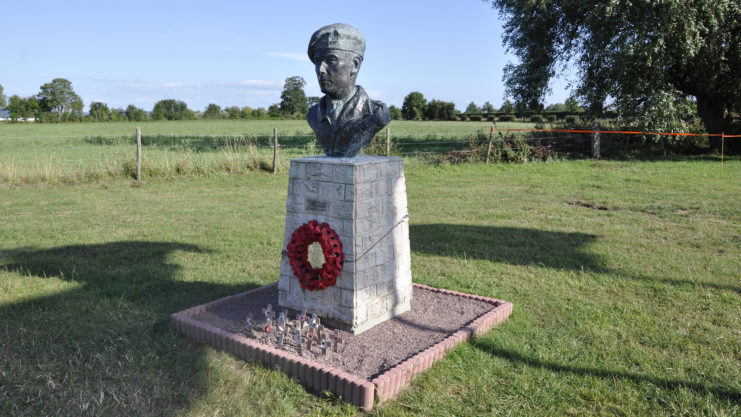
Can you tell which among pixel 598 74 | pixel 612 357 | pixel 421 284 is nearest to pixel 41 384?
pixel 421 284

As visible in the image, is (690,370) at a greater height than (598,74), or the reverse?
(598,74)

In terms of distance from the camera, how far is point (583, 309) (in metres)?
4.52

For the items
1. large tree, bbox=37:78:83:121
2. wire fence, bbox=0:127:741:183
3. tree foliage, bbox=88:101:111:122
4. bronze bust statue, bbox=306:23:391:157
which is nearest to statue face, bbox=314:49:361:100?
bronze bust statue, bbox=306:23:391:157

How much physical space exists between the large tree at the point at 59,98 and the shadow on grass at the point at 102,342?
6912 centimetres

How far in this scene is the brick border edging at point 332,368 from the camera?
3044 millimetres

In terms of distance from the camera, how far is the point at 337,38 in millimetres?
3793

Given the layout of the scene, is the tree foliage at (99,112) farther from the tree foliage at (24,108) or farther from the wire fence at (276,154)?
the wire fence at (276,154)

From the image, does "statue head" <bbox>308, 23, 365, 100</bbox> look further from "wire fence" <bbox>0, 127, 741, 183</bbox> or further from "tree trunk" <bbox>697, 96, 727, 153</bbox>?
"tree trunk" <bbox>697, 96, 727, 153</bbox>

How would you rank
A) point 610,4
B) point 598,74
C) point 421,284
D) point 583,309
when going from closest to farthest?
point 583,309, point 421,284, point 610,4, point 598,74

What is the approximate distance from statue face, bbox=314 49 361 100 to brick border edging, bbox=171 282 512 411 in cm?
197

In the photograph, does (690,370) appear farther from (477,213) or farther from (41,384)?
(477,213)

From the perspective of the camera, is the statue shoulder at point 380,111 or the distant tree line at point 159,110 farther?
the distant tree line at point 159,110

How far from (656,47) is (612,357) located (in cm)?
1170

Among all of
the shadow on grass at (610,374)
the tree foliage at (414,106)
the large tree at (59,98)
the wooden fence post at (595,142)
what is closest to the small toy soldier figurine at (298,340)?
the shadow on grass at (610,374)
